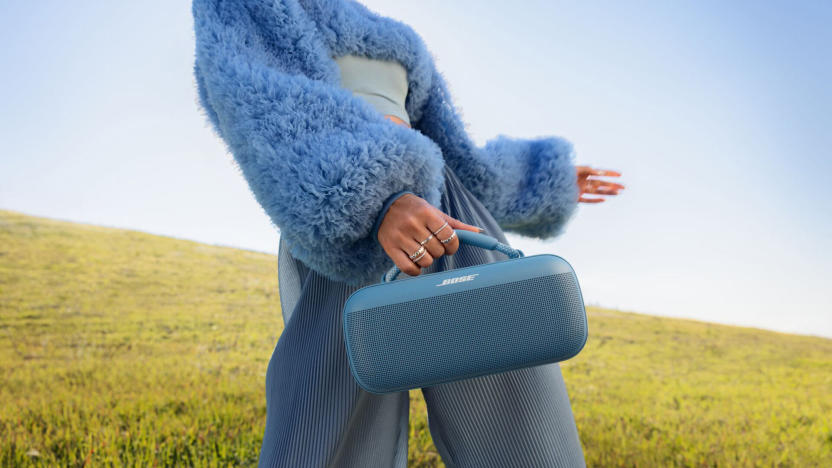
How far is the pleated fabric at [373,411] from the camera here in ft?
2.89

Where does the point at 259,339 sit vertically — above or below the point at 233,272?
below

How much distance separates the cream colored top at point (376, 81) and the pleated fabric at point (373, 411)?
35 cm

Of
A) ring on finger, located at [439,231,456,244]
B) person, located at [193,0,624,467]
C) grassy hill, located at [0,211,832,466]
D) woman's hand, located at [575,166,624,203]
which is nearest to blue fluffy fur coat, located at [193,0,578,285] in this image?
person, located at [193,0,624,467]

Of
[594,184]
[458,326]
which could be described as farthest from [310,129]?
[594,184]

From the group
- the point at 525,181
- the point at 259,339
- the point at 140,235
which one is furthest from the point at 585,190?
the point at 140,235

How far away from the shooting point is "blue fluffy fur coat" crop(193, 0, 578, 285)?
74cm

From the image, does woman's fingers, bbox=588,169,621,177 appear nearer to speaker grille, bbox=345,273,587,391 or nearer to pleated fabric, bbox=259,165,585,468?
pleated fabric, bbox=259,165,585,468

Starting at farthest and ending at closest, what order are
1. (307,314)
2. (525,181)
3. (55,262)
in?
(55,262) → (525,181) → (307,314)

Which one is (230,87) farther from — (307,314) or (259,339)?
(259,339)

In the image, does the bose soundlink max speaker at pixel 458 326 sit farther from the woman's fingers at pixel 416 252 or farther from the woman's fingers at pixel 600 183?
the woman's fingers at pixel 600 183

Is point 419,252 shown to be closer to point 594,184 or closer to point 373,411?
point 373,411

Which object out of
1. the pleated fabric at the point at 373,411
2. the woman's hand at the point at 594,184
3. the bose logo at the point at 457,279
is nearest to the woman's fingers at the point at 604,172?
the woman's hand at the point at 594,184

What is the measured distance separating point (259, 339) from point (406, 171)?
99.2 inches

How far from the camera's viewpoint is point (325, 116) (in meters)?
0.79
